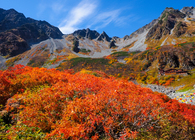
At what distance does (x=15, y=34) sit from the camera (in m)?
127

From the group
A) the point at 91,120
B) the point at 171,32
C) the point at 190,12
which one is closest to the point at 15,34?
the point at 91,120

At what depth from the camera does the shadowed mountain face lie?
10572cm

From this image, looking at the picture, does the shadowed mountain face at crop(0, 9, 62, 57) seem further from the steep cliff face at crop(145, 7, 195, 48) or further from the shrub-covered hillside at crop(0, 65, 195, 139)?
the steep cliff face at crop(145, 7, 195, 48)

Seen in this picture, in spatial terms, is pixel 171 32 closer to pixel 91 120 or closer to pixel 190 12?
pixel 190 12

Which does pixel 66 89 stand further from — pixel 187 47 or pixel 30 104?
pixel 187 47

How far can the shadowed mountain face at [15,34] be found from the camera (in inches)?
4162

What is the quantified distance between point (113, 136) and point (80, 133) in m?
2.17

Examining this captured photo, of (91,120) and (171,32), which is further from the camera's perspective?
(171,32)

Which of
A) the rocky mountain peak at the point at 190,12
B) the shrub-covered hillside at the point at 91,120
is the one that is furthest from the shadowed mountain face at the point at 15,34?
the rocky mountain peak at the point at 190,12

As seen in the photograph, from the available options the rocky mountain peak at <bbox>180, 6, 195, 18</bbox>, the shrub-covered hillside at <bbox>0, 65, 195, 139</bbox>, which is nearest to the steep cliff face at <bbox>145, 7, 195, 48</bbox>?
the rocky mountain peak at <bbox>180, 6, 195, 18</bbox>

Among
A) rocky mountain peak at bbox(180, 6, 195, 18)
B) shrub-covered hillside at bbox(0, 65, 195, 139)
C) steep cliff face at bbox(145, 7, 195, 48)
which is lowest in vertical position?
shrub-covered hillside at bbox(0, 65, 195, 139)

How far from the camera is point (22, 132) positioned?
5328mm

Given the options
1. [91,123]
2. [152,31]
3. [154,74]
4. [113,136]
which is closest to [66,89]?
[91,123]

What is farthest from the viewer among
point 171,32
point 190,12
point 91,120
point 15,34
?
point 190,12
